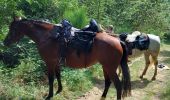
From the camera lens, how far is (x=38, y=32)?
7.66m

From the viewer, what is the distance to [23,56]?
9062 millimetres

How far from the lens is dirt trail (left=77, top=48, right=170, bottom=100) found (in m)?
8.64

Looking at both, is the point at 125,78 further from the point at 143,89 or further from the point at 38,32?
the point at 143,89

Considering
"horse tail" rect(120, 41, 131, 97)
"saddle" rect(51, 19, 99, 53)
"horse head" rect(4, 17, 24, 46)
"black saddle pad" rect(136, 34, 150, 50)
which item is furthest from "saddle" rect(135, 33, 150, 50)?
"horse head" rect(4, 17, 24, 46)

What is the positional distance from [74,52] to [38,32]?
3.09ft

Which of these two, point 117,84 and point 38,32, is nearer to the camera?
point 117,84

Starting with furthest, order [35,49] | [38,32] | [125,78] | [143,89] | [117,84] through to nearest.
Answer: [143,89] → [35,49] → [38,32] → [125,78] → [117,84]

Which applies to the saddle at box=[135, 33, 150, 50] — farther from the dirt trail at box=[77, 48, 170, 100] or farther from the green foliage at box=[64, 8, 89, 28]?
the green foliage at box=[64, 8, 89, 28]

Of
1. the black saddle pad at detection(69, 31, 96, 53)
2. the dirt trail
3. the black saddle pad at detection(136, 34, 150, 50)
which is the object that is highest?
the black saddle pad at detection(69, 31, 96, 53)

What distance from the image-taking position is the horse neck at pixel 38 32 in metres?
7.61

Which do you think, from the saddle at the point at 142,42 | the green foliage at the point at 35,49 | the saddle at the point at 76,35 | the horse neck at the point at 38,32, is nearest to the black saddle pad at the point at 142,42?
the saddle at the point at 142,42

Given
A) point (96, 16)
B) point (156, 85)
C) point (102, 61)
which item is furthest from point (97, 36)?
point (96, 16)

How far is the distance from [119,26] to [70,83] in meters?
7.52

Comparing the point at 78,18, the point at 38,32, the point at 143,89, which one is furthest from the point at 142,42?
the point at 38,32
